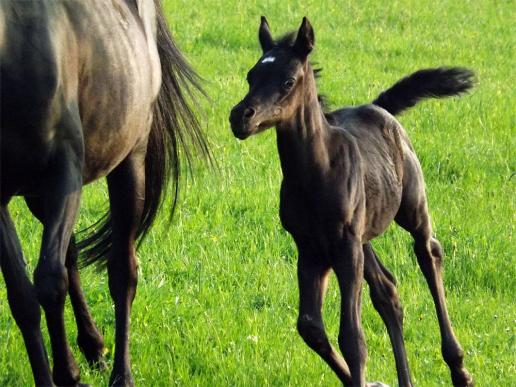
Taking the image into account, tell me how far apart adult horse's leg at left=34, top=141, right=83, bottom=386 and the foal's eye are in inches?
36.0

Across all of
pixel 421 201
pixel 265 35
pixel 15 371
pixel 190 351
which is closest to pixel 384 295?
pixel 421 201

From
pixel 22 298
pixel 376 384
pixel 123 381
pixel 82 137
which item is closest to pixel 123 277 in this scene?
pixel 123 381

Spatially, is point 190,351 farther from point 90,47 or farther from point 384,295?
point 90,47

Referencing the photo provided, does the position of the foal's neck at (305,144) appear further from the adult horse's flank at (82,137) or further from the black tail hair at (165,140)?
the black tail hair at (165,140)

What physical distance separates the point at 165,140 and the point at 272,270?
1079 mm

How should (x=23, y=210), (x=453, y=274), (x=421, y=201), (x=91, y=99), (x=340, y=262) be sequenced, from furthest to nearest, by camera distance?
(x=23, y=210), (x=453, y=274), (x=421, y=201), (x=91, y=99), (x=340, y=262)

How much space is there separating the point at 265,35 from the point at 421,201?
128 centimetres

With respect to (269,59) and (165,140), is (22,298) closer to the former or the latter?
(269,59)

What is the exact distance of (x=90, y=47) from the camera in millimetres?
5227

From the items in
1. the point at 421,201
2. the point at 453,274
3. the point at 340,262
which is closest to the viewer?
the point at 340,262

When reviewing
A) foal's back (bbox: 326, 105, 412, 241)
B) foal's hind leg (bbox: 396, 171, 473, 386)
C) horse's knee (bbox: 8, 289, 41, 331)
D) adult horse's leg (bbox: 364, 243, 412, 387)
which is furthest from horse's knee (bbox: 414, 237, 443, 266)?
Answer: horse's knee (bbox: 8, 289, 41, 331)

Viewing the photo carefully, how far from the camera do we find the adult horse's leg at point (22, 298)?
4.92 m

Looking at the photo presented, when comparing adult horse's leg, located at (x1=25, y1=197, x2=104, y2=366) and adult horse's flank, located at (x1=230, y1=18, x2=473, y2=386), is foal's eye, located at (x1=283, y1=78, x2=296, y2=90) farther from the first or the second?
adult horse's leg, located at (x1=25, y1=197, x2=104, y2=366)

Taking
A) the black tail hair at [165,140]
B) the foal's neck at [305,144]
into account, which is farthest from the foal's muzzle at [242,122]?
the black tail hair at [165,140]
